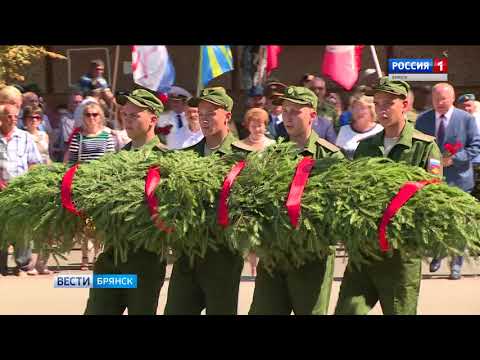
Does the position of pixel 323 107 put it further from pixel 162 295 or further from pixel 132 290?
pixel 132 290

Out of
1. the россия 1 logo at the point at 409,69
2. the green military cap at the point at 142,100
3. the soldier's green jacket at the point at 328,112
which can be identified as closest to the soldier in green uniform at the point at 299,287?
Result: the green military cap at the point at 142,100

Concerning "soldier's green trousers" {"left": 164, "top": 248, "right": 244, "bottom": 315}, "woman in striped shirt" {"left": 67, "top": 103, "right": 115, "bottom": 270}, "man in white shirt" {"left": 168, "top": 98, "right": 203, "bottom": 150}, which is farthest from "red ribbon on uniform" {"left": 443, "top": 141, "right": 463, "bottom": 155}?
"soldier's green trousers" {"left": 164, "top": 248, "right": 244, "bottom": 315}

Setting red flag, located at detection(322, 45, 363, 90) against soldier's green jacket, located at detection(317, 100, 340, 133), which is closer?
soldier's green jacket, located at detection(317, 100, 340, 133)

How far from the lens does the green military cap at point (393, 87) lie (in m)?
6.68

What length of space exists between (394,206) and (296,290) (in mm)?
804

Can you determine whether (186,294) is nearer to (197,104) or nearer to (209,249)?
(209,249)

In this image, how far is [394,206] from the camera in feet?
19.9

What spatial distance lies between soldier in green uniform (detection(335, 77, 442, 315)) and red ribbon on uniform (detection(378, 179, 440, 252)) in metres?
0.16

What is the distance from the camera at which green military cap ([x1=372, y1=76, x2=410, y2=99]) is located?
6684 millimetres

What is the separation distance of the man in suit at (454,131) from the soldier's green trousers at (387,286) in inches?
156

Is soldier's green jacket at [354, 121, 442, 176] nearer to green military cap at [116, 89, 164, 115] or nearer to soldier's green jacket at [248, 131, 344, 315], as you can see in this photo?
soldier's green jacket at [248, 131, 344, 315]

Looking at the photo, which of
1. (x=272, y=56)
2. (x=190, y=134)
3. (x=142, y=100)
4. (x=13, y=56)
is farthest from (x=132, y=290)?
(x=272, y=56)

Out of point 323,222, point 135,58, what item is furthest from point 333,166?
point 135,58

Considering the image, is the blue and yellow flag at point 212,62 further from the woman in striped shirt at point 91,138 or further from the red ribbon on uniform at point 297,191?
the red ribbon on uniform at point 297,191
